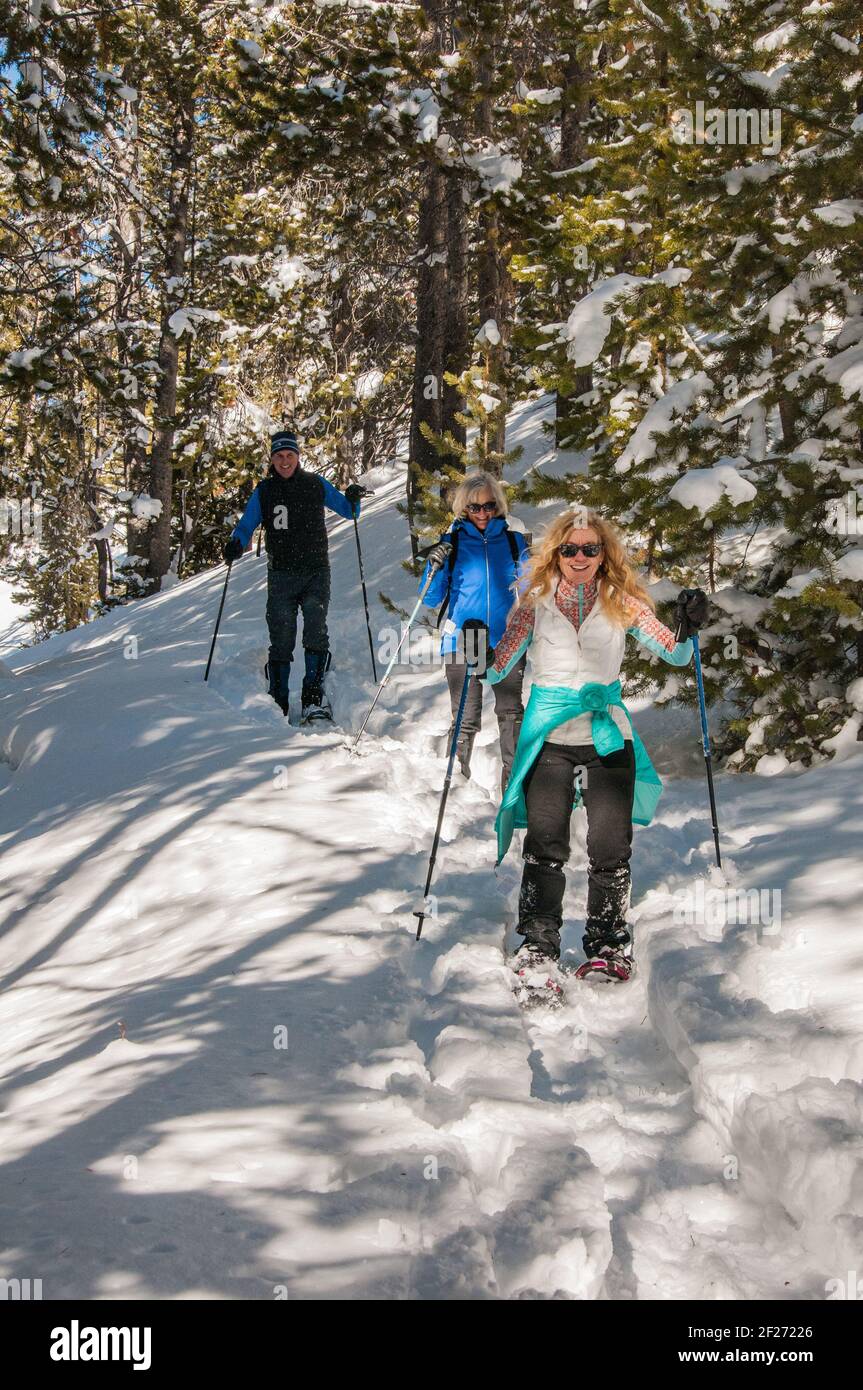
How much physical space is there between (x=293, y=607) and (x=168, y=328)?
12.0m

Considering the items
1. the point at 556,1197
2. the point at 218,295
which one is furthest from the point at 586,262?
the point at 218,295

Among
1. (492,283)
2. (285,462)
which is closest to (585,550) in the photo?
(285,462)

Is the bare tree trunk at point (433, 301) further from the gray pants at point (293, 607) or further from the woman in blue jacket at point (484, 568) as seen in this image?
the woman in blue jacket at point (484, 568)

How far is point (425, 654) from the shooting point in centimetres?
1150

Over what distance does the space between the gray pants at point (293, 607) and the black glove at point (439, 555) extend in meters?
2.44

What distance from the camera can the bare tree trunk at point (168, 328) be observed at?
1995 centimetres

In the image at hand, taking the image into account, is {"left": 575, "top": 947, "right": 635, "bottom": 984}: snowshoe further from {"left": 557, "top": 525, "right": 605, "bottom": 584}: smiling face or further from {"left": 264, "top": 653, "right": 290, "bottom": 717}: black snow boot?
{"left": 264, "top": 653, "right": 290, "bottom": 717}: black snow boot

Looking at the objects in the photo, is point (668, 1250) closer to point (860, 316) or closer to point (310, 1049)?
point (310, 1049)

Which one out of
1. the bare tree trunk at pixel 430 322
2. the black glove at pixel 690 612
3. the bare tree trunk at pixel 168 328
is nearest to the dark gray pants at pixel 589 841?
the black glove at pixel 690 612

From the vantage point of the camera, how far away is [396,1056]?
362 cm

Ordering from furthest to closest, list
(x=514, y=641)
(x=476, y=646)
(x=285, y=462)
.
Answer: (x=285, y=462) → (x=476, y=646) → (x=514, y=641)

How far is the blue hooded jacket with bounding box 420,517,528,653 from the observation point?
22.2ft

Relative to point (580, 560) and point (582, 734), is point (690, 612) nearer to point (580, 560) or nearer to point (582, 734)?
point (580, 560)
